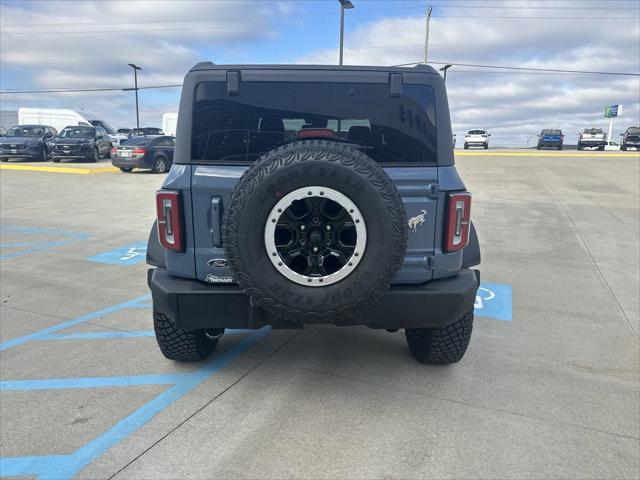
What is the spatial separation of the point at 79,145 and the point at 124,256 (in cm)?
1686

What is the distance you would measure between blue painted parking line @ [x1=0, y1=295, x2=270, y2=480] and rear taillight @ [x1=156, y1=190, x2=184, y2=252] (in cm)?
107

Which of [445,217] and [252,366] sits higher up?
[445,217]

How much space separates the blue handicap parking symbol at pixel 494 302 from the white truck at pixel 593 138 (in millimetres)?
34711

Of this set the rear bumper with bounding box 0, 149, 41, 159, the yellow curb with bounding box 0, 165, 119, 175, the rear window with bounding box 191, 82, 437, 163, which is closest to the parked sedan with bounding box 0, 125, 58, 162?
the rear bumper with bounding box 0, 149, 41, 159

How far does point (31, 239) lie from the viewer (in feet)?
26.7

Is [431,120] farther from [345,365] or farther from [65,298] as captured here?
[65,298]

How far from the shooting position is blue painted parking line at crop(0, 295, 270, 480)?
8.15 feet

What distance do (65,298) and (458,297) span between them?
4422mm

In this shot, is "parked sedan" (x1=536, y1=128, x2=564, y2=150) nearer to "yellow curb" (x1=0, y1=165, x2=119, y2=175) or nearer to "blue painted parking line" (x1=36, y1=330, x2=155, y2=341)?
"yellow curb" (x1=0, y1=165, x2=119, y2=175)

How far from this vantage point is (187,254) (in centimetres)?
297

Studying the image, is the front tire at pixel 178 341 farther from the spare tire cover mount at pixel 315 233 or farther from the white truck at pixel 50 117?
the white truck at pixel 50 117

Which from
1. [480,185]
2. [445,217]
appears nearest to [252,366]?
[445,217]

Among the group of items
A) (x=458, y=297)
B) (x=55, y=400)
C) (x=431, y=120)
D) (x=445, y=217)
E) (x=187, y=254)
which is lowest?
(x=55, y=400)

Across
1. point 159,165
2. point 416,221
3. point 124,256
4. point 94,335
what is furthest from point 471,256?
point 159,165
